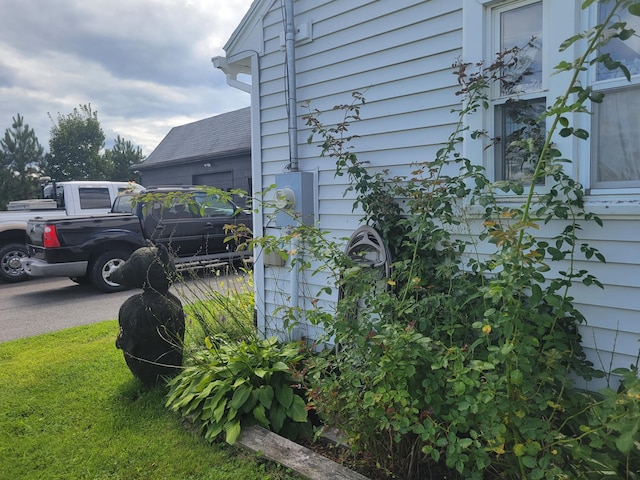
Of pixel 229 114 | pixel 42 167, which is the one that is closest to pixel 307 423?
pixel 229 114

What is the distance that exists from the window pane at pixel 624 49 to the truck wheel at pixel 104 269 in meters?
7.38

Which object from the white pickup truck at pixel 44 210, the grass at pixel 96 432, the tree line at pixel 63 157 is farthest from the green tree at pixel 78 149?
the grass at pixel 96 432

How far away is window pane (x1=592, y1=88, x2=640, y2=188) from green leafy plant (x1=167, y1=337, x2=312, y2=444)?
2.04 meters

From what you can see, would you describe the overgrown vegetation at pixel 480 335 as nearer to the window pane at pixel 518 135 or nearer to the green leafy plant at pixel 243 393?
the window pane at pixel 518 135

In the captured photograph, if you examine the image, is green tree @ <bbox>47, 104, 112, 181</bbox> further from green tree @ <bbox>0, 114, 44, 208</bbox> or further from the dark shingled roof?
the dark shingled roof

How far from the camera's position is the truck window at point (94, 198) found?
32.8 feet

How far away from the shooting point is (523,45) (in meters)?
2.52

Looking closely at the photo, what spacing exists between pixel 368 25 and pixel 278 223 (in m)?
1.71

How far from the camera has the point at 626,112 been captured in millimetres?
2217

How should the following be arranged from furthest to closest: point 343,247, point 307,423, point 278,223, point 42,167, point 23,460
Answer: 1. point 42,167
2. point 278,223
3. point 343,247
4. point 307,423
5. point 23,460

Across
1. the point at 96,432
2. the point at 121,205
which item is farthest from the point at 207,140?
the point at 96,432

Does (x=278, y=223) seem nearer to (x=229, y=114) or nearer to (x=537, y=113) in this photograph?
(x=537, y=113)

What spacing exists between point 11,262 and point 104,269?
2898mm

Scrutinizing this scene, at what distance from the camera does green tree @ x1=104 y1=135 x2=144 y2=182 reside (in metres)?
30.9
